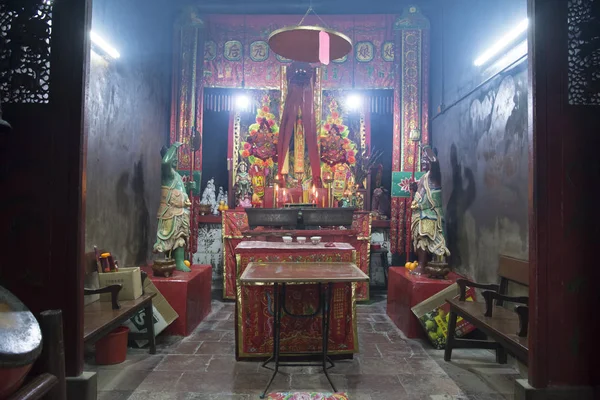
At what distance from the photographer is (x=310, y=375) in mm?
3348

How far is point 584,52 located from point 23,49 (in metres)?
3.31

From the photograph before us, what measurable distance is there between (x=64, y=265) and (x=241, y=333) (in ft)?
5.72

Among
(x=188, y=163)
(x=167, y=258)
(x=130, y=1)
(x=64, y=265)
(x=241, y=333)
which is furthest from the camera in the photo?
(x=188, y=163)

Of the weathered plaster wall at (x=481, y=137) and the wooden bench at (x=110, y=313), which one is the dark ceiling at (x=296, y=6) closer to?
the weathered plaster wall at (x=481, y=137)

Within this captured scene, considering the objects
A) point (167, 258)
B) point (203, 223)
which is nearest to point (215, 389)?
point (167, 258)

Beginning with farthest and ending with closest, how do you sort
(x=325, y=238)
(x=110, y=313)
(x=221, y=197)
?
→ 1. (x=221, y=197)
2. (x=325, y=238)
3. (x=110, y=313)

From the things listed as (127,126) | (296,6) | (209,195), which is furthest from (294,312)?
(296,6)

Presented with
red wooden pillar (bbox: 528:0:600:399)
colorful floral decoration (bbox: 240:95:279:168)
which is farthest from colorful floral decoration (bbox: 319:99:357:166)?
red wooden pillar (bbox: 528:0:600:399)

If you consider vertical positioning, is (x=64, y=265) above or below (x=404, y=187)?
below

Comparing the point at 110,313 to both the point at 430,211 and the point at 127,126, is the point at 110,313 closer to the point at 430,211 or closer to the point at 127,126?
the point at 127,126

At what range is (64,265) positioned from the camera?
7.61ft

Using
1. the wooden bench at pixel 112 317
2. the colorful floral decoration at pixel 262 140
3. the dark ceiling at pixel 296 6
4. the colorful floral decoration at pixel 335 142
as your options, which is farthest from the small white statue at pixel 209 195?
the wooden bench at pixel 112 317

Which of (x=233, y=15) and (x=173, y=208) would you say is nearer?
(x=173, y=208)

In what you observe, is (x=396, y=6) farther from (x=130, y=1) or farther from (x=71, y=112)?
(x=71, y=112)
